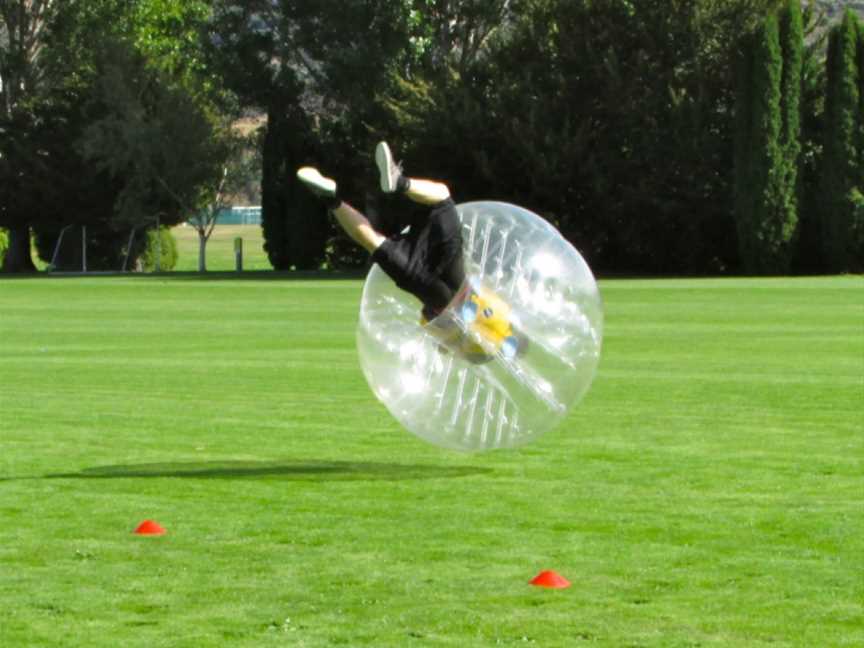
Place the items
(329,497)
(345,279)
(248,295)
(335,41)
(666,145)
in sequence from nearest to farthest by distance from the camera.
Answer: (329,497)
(248,295)
(345,279)
(666,145)
(335,41)

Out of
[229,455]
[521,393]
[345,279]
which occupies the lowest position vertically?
[345,279]

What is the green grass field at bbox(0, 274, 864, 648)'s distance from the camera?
7.73 meters

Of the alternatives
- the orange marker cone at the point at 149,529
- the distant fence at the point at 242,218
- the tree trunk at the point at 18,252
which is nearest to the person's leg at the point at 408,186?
the orange marker cone at the point at 149,529

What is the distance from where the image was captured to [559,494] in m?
11.2

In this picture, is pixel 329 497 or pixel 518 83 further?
pixel 518 83

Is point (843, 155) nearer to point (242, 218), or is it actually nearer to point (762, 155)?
point (762, 155)

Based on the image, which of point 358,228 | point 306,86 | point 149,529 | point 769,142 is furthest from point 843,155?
point 149,529

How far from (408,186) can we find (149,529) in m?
3.00

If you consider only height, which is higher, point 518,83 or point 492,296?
point 492,296

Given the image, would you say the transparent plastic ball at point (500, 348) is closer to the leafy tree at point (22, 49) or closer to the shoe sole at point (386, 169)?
the shoe sole at point (386, 169)

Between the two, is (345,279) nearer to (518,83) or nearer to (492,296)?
(518,83)

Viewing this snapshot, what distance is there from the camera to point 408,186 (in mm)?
11766

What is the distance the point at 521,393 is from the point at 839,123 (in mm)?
52770

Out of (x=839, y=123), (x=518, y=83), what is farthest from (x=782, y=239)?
(x=518, y=83)
